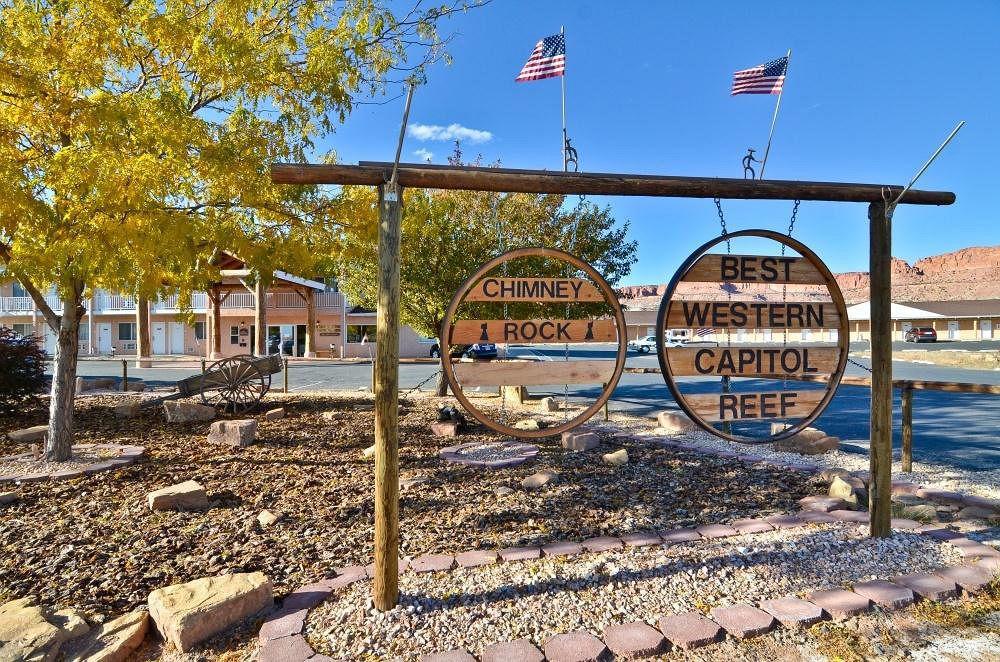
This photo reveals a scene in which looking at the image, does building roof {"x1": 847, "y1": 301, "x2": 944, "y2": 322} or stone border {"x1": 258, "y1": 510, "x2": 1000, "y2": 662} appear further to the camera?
building roof {"x1": 847, "y1": 301, "x2": 944, "y2": 322}

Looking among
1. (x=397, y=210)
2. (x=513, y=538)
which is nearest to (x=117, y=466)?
(x=513, y=538)

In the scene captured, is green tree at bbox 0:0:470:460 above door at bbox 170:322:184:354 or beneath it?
above

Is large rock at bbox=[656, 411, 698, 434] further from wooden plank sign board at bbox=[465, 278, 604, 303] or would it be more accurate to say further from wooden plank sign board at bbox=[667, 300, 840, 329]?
wooden plank sign board at bbox=[465, 278, 604, 303]

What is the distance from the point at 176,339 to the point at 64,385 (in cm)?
3068

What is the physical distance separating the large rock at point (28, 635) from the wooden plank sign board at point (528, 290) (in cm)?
252

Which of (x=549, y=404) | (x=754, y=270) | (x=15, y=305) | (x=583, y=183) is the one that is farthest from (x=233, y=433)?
(x=15, y=305)

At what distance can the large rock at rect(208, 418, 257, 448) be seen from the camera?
6734mm

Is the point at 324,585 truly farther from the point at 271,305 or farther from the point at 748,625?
the point at 271,305

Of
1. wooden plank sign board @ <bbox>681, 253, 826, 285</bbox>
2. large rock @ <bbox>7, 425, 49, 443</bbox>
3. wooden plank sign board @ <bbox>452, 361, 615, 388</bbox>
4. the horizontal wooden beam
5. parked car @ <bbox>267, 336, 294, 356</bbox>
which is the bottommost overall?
large rock @ <bbox>7, 425, 49, 443</bbox>

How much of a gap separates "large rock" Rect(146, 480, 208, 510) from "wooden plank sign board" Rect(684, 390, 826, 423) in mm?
3722

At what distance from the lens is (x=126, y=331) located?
3409 centimetres

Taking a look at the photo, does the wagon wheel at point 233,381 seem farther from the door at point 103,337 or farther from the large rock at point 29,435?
the door at point 103,337

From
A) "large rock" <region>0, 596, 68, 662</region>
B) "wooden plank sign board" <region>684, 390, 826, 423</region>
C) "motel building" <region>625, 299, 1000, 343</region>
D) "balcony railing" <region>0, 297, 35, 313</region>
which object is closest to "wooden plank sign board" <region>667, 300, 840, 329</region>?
"wooden plank sign board" <region>684, 390, 826, 423</region>

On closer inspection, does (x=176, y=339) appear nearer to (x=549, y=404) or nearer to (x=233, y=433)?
(x=549, y=404)
